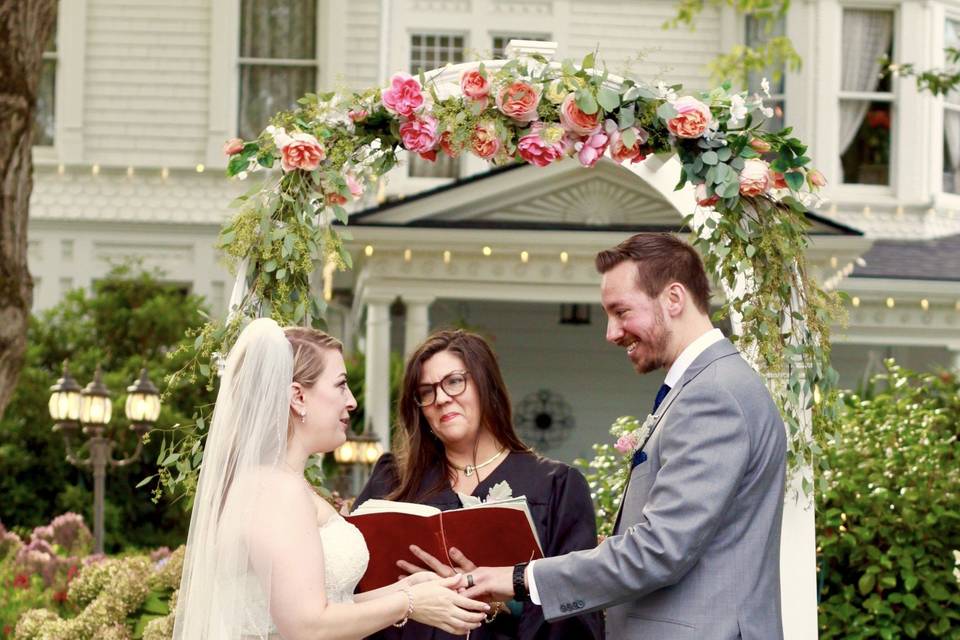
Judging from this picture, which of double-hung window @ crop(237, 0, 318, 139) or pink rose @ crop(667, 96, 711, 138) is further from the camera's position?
double-hung window @ crop(237, 0, 318, 139)

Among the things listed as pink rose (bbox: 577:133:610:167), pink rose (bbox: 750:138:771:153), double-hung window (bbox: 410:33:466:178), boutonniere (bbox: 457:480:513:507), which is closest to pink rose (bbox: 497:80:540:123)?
pink rose (bbox: 577:133:610:167)

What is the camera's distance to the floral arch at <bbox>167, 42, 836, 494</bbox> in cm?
554

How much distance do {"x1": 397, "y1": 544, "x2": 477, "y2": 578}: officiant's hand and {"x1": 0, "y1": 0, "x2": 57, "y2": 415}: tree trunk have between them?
4.33m

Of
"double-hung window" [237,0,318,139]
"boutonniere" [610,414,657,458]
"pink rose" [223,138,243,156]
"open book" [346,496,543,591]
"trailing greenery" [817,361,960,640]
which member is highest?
A: "double-hung window" [237,0,318,139]

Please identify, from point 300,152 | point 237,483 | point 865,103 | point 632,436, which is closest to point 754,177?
point 632,436

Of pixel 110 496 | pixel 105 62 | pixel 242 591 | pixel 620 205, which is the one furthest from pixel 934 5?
pixel 242 591

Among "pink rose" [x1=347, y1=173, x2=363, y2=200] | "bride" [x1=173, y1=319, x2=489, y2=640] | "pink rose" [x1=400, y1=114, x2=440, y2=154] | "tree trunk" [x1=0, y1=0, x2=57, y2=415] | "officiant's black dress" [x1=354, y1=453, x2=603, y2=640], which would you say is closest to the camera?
"bride" [x1=173, y1=319, x2=489, y2=640]

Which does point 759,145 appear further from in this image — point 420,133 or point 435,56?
point 435,56

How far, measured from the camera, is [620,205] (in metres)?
13.9

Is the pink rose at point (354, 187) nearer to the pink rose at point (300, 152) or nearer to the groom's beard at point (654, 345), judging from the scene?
the pink rose at point (300, 152)

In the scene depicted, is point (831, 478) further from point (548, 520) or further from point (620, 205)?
point (620, 205)

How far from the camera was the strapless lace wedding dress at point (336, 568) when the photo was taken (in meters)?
4.10

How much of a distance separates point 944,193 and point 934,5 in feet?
7.13

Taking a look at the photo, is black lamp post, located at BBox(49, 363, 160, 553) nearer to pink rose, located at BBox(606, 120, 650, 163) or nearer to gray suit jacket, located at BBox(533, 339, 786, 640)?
pink rose, located at BBox(606, 120, 650, 163)
